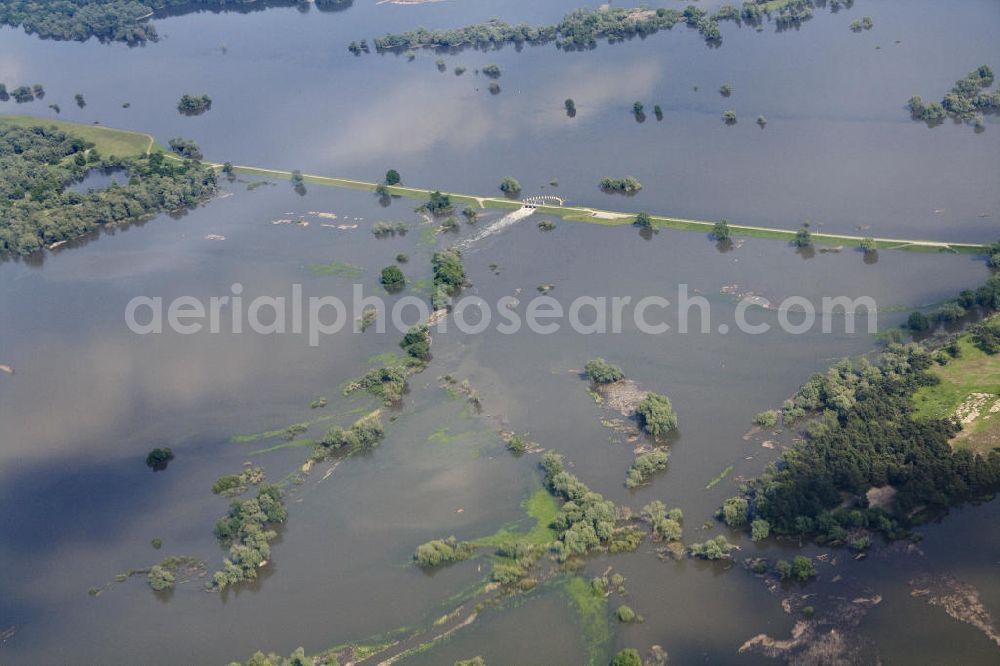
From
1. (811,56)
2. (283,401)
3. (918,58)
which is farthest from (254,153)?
(918,58)

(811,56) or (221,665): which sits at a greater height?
(811,56)

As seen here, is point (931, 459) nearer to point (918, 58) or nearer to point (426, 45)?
point (918, 58)

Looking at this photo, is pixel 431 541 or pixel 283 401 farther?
pixel 283 401

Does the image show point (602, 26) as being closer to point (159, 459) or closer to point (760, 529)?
point (159, 459)

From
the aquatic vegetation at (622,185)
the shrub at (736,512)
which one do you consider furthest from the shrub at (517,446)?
the aquatic vegetation at (622,185)

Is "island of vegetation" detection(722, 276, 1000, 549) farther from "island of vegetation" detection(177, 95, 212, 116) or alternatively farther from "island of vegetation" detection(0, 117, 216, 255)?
"island of vegetation" detection(177, 95, 212, 116)

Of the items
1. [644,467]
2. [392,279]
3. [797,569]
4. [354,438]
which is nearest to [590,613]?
[644,467]

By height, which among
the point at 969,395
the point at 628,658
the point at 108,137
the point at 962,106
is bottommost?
the point at 628,658

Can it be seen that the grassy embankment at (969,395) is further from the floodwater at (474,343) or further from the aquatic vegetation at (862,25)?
the aquatic vegetation at (862,25)
